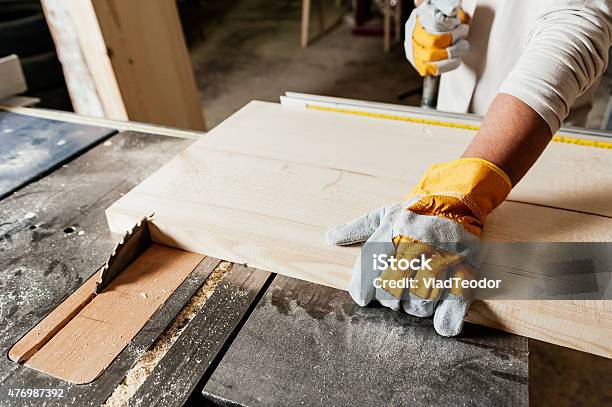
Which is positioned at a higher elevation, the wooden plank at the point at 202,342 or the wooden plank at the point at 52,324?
the wooden plank at the point at 52,324

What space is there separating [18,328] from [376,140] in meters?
0.85

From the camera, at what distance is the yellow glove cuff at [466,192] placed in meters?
0.82

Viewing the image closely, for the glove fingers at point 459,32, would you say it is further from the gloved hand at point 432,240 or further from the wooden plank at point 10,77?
the wooden plank at point 10,77

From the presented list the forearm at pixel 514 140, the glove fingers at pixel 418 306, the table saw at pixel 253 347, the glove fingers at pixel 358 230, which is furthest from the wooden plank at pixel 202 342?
the forearm at pixel 514 140

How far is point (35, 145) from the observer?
1403 millimetres

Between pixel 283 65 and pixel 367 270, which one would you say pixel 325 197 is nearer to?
Result: pixel 367 270

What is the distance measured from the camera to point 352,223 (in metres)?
0.86

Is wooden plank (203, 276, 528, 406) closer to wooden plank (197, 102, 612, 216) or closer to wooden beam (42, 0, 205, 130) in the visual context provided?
wooden plank (197, 102, 612, 216)

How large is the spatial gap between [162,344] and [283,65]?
4.35 metres

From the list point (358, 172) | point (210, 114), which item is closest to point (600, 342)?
point (358, 172)

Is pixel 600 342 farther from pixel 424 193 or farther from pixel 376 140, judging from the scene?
pixel 376 140

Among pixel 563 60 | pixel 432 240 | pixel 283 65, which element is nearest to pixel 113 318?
pixel 432 240

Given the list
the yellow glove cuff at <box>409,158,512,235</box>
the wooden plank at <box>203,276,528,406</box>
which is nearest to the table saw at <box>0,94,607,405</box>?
the wooden plank at <box>203,276,528,406</box>

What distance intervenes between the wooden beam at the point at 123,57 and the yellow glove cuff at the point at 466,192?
1530mm
